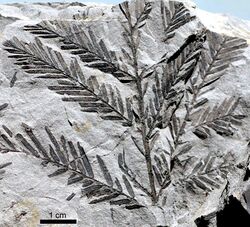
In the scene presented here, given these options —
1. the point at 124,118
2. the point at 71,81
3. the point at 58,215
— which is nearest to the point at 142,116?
the point at 124,118

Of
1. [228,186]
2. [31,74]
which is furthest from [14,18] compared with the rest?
[228,186]

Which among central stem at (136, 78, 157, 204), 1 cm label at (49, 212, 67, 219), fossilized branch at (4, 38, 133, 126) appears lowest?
1 cm label at (49, 212, 67, 219)

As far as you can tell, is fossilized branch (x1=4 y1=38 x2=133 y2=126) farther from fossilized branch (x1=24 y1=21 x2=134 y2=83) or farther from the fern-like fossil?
the fern-like fossil

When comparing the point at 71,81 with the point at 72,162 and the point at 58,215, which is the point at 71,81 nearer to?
the point at 72,162

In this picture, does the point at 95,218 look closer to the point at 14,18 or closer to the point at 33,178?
the point at 33,178

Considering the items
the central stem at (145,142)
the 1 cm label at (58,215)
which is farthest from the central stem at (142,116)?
the 1 cm label at (58,215)

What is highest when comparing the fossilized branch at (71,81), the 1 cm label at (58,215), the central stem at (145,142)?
the fossilized branch at (71,81)

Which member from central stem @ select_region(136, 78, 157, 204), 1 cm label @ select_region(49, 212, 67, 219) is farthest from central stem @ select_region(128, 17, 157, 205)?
1 cm label @ select_region(49, 212, 67, 219)

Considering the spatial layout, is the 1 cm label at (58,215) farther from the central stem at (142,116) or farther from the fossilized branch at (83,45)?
the fossilized branch at (83,45)
